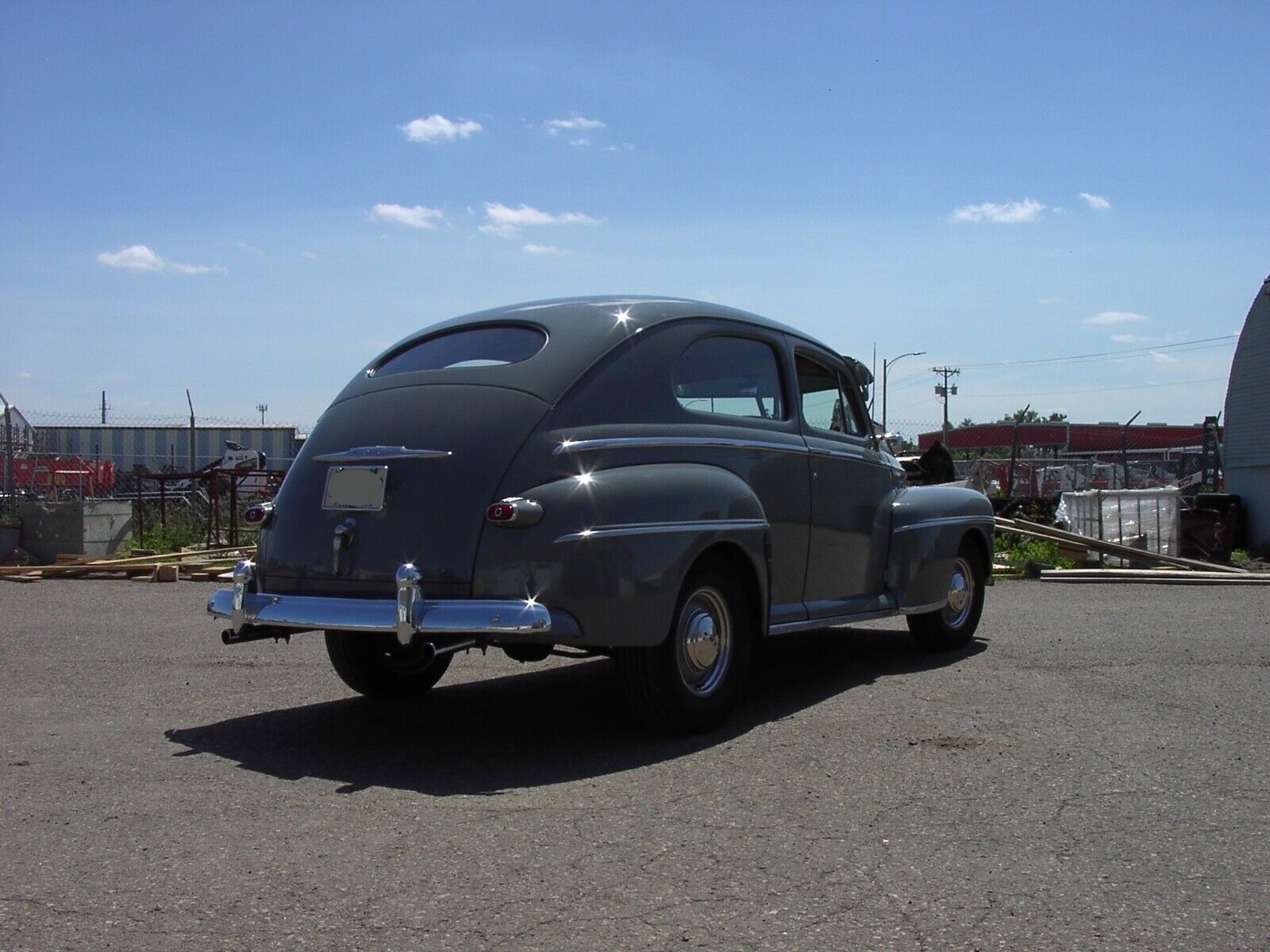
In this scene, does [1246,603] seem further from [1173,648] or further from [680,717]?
[680,717]

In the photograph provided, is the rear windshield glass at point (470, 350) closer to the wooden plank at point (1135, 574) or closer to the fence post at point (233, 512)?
the wooden plank at point (1135, 574)

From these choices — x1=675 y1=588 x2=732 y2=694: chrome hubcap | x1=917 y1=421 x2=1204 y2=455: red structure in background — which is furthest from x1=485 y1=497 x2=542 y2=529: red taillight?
x1=917 y1=421 x2=1204 y2=455: red structure in background

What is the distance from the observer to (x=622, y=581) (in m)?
4.76

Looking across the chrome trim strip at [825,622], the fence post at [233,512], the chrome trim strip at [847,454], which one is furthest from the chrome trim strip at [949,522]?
the fence post at [233,512]

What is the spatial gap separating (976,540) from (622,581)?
393cm

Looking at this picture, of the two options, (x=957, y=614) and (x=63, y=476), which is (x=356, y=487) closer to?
(x=957, y=614)

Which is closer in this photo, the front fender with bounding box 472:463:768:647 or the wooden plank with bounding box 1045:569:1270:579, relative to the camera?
the front fender with bounding box 472:463:768:647

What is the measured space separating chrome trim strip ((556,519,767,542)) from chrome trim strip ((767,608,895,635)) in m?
0.53

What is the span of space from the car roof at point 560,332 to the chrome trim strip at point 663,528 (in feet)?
2.07

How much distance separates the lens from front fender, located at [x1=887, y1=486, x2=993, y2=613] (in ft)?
23.0

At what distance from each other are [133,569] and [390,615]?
10.6 m

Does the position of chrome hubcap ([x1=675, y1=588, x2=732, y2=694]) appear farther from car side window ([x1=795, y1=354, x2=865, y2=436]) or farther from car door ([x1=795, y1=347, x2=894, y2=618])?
car side window ([x1=795, y1=354, x2=865, y2=436])

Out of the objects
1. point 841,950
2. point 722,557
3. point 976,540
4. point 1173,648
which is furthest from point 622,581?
point 1173,648

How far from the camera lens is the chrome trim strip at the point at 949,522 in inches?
280
